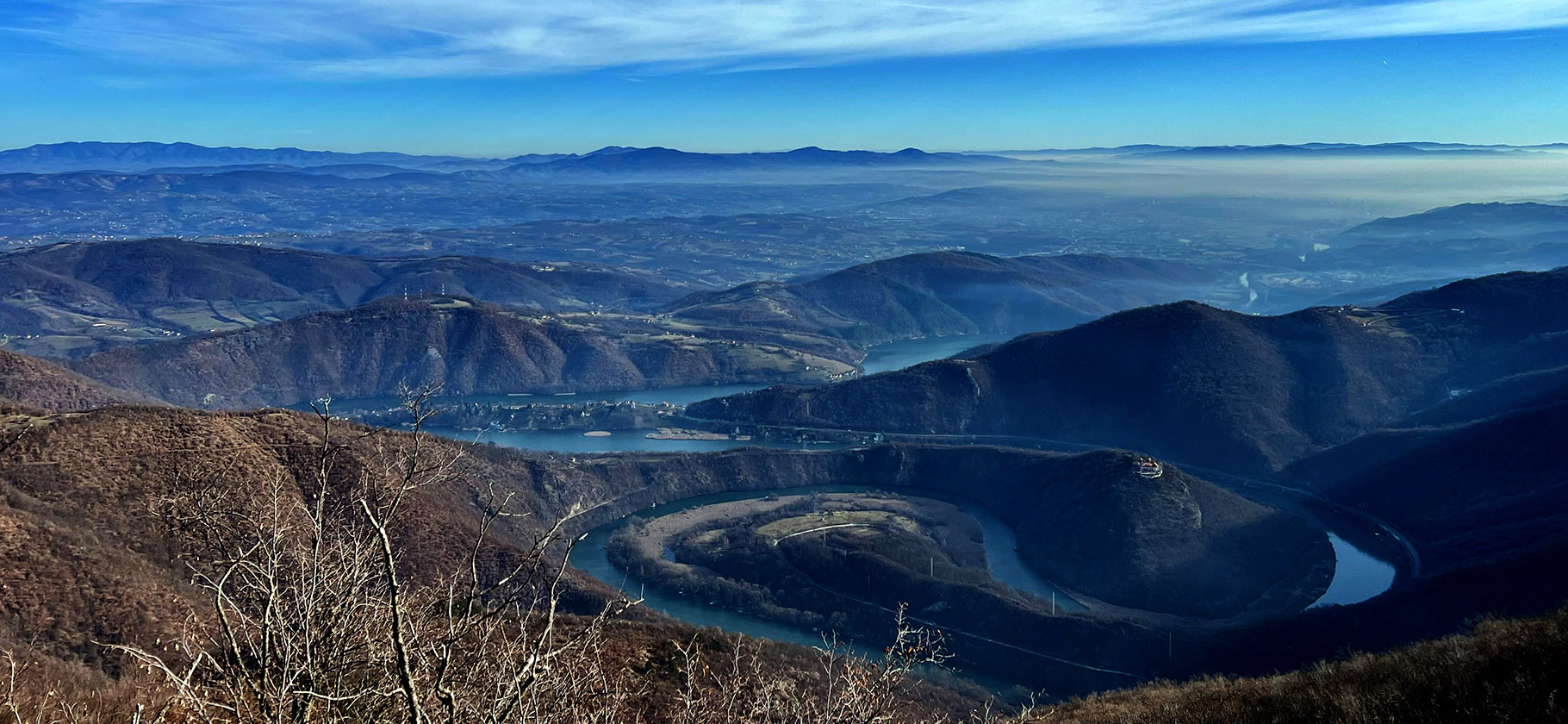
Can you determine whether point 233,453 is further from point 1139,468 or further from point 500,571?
point 1139,468

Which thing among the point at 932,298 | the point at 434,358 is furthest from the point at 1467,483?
the point at 932,298

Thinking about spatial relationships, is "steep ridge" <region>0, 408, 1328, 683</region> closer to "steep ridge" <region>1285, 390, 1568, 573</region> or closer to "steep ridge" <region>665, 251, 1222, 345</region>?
"steep ridge" <region>1285, 390, 1568, 573</region>

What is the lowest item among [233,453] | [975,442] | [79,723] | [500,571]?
[975,442]

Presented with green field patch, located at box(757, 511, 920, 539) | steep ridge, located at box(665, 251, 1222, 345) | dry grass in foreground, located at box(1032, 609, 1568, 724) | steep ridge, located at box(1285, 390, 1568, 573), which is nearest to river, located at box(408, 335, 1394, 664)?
steep ridge, located at box(1285, 390, 1568, 573)

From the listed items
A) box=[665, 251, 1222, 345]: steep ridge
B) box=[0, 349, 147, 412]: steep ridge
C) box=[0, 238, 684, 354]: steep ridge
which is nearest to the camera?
box=[0, 349, 147, 412]: steep ridge

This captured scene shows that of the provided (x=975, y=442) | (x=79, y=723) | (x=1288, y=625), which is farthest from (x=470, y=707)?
(x=975, y=442)

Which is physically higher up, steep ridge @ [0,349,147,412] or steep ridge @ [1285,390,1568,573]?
steep ridge @ [0,349,147,412]
